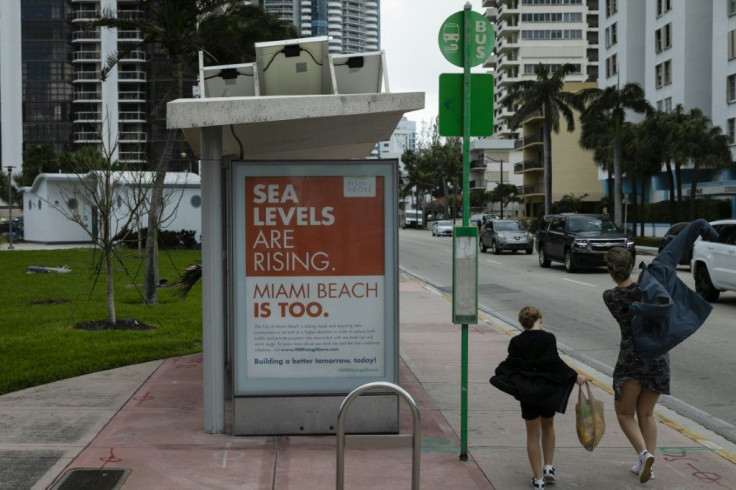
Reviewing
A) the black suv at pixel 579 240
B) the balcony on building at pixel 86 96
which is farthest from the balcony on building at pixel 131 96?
the black suv at pixel 579 240

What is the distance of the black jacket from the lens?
228 inches

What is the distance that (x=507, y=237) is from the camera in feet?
129

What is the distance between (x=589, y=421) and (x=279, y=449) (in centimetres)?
236

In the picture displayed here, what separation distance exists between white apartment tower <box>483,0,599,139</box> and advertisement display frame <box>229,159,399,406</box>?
116672 millimetres

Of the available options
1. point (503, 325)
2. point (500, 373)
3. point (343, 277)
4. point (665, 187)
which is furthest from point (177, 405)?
point (665, 187)

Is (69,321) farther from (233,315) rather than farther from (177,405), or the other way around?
(233,315)

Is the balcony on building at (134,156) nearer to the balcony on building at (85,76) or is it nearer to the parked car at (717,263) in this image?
the balcony on building at (85,76)

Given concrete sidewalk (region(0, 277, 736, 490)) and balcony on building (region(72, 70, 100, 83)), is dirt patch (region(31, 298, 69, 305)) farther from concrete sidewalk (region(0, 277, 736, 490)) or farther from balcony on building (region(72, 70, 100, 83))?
balcony on building (region(72, 70, 100, 83))

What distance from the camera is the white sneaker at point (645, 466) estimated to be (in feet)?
19.5

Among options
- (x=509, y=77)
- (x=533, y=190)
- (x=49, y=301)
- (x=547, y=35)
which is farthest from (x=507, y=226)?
(x=547, y=35)

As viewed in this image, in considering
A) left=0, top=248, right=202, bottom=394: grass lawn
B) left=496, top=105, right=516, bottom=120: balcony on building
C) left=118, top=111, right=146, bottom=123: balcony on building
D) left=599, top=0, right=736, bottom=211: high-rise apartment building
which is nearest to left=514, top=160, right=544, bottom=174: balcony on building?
left=599, top=0, right=736, bottom=211: high-rise apartment building

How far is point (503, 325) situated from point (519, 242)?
24.3m

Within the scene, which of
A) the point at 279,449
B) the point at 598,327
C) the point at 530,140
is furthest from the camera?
the point at 530,140

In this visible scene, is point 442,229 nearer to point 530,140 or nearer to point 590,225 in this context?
point 530,140
